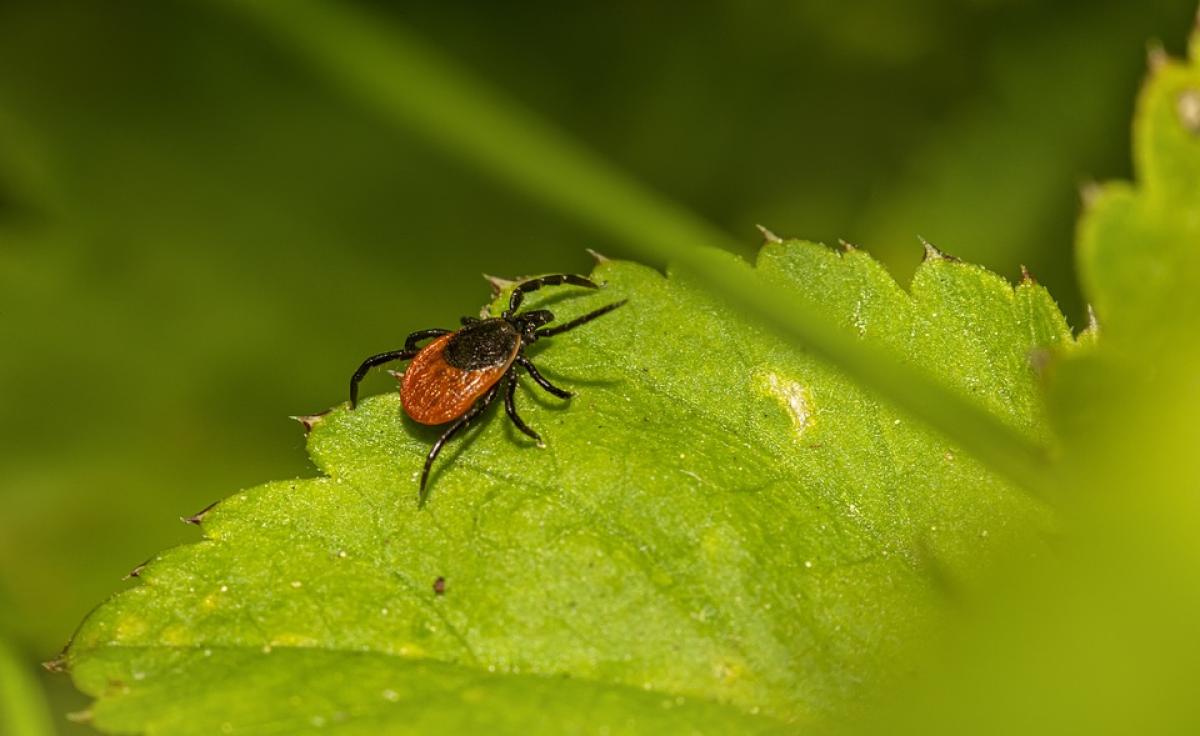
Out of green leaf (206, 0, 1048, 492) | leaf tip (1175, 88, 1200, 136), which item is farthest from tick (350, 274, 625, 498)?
leaf tip (1175, 88, 1200, 136)

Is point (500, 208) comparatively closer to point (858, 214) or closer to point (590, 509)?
point (858, 214)

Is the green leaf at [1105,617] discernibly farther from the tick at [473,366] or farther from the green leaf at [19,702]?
the green leaf at [19,702]

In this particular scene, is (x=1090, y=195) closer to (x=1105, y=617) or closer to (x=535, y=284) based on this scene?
(x=1105, y=617)

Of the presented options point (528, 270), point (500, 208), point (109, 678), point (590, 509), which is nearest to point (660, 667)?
point (590, 509)

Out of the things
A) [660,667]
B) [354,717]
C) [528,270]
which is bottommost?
[354,717]

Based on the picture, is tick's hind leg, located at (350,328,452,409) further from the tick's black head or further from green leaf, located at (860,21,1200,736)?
green leaf, located at (860,21,1200,736)

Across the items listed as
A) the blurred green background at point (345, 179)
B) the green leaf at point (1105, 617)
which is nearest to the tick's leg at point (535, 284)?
the blurred green background at point (345, 179)

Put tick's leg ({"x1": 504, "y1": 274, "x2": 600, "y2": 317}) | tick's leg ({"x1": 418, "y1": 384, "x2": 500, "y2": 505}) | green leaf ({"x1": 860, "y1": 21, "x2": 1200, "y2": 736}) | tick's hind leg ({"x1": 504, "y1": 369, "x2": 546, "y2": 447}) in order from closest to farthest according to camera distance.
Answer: green leaf ({"x1": 860, "y1": 21, "x2": 1200, "y2": 736})
tick's leg ({"x1": 418, "y1": 384, "x2": 500, "y2": 505})
tick's hind leg ({"x1": 504, "y1": 369, "x2": 546, "y2": 447})
tick's leg ({"x1": 504, "y1": 274, "x2": 600, "y2": 317})
